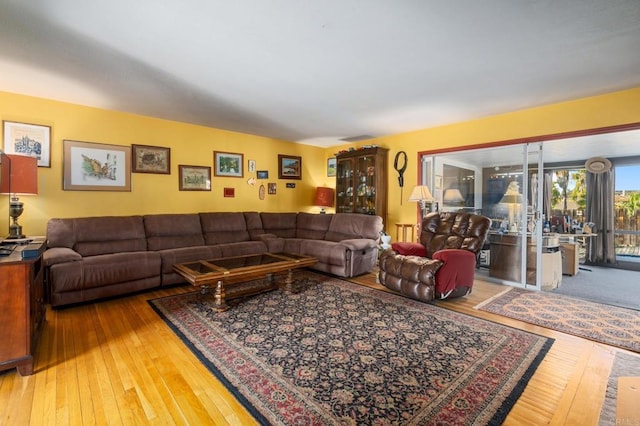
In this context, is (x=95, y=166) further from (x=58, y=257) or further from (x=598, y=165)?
(x=598, y=165)

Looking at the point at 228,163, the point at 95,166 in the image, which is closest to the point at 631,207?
the point at 228,163

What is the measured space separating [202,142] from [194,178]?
631mm

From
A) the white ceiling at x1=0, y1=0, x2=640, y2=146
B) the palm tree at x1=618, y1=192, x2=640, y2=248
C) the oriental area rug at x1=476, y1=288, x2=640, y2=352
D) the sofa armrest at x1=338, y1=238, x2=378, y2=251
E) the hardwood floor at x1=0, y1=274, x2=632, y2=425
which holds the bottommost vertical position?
the hardwood floor at x1=0, y1=274, x2=632, y2=425

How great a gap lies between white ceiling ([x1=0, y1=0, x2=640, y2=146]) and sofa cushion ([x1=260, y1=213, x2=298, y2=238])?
2.14 metres

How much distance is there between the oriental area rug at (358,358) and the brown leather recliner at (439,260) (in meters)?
0.23

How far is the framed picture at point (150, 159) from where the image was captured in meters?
4.27

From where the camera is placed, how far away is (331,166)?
21.4ft

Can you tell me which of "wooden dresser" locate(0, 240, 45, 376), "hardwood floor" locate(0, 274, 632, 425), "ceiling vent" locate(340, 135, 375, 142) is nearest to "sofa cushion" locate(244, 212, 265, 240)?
"ceiling vent" locate(340, 135, 375, 142)

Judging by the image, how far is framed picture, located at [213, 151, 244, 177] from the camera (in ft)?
16.7

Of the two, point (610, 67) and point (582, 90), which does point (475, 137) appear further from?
point (610, 67)

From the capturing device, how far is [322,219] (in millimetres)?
5469

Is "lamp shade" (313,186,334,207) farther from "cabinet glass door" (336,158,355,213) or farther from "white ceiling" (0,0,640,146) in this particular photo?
"white ceiling" (0,0,640,146)

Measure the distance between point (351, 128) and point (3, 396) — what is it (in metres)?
4.74

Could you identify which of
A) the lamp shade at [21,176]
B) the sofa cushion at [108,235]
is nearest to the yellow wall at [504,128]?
the sofa cushion at [108,235]
